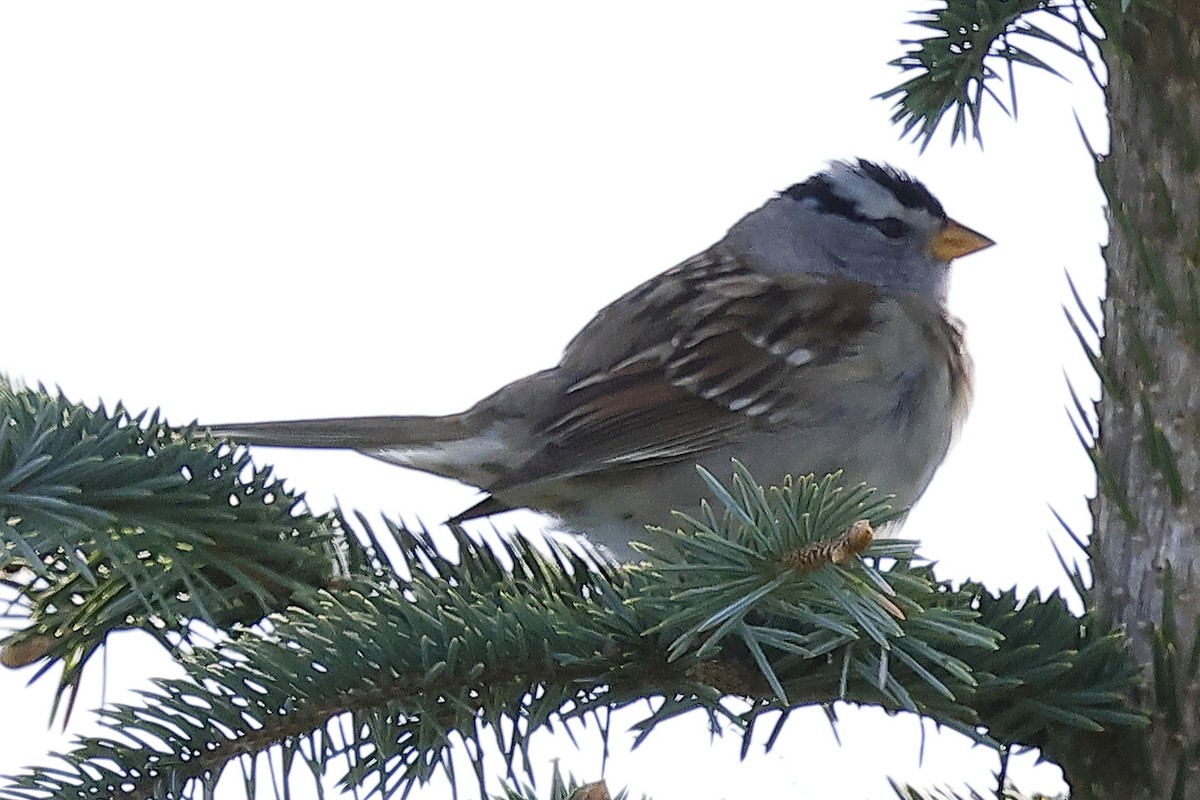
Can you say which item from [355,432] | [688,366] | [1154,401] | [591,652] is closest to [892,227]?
[688,366]

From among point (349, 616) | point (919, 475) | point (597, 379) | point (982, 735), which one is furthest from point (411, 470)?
point (982, 735)

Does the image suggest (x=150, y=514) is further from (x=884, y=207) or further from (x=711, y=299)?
(x=884, y=207)

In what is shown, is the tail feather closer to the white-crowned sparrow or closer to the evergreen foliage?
the white-crowned sparrow

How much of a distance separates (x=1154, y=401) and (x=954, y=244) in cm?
160

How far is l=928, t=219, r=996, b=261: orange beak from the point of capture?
284 cm

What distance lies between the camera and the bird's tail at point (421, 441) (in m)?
2.32

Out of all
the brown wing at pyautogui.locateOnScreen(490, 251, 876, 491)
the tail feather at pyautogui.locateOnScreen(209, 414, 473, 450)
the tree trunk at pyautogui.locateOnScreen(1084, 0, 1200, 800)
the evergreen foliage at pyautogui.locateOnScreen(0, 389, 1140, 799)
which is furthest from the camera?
the brown wing at pyautogui.locateOnScreen(490, 251, 876, 491)

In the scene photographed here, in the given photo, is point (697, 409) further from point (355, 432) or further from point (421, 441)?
point (355, 432)

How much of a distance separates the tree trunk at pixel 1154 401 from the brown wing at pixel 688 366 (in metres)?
1.04

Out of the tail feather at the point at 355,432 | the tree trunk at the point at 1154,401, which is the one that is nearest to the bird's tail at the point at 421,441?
the tail feather at the point at 355,432

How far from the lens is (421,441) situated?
2449 mm

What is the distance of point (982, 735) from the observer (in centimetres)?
111

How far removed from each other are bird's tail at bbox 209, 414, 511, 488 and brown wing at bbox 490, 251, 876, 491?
0.12 metres

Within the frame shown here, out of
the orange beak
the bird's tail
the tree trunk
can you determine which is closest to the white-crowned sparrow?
the bird's tail
